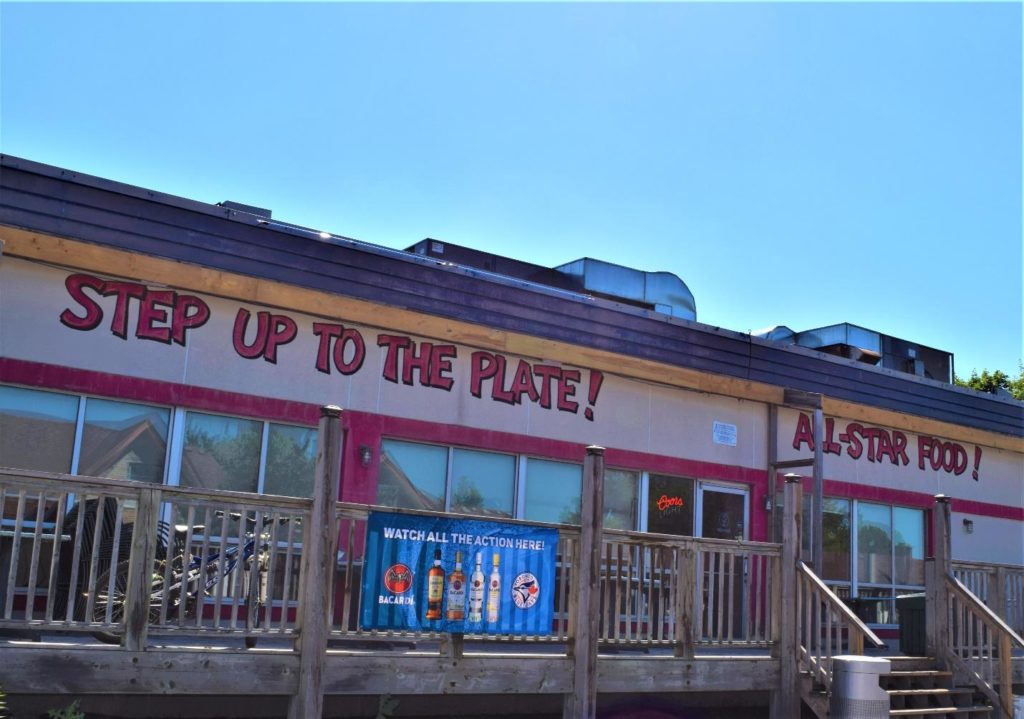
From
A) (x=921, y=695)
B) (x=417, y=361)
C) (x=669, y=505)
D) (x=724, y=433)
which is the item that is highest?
(x=417, y=361)

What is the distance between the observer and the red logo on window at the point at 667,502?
44.9 ft

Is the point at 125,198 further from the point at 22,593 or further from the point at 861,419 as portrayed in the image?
the point at 861,419

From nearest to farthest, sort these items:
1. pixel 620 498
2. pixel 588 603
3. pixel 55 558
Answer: pixel 55 558
pixel 588 603
pixel 620 498

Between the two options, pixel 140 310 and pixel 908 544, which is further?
pixel 908 544

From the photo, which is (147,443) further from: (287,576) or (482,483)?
(482,483)

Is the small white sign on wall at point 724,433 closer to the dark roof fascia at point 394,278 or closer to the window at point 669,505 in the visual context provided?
the window at point 669,505

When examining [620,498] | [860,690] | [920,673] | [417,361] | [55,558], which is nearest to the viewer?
[55,558]

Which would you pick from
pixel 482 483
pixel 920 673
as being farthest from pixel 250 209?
pixel 920 673

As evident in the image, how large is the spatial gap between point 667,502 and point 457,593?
Answer: 236 inches

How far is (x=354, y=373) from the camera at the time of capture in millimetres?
11383

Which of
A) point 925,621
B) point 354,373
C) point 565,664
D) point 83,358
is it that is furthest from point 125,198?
point 925,621

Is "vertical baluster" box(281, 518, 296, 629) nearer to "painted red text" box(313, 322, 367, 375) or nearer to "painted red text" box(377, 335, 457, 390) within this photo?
"painted red text" box(313, 322, 367, 375)

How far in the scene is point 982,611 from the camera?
1128cm

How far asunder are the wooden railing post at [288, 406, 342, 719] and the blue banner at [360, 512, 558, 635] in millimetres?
333
